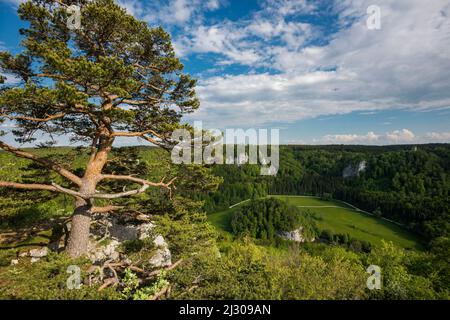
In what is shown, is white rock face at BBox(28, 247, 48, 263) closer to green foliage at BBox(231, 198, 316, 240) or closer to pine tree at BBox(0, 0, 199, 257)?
pine tree at BBox(0, 0, 199, 257)

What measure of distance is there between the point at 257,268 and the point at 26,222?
516 inches

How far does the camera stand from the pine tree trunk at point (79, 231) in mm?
9352

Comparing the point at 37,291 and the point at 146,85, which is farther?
the point at 146,85

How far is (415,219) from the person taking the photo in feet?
280

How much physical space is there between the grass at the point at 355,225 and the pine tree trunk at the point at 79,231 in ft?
244

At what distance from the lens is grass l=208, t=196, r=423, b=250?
7262 cm

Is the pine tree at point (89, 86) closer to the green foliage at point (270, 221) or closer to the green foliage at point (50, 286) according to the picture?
the green foliage at point (50, 286)

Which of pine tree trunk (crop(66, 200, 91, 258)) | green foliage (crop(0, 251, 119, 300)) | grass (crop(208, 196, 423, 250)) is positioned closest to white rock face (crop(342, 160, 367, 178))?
grass (crop(208, 196, 423, 250))

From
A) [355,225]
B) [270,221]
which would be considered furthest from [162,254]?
[355,225]

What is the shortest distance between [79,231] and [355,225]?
94433mm

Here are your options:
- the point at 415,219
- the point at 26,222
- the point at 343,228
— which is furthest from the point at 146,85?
the point at 415,219

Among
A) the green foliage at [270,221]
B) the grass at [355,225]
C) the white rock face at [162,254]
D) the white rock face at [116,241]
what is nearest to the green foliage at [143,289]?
the white rock face at [116,241]

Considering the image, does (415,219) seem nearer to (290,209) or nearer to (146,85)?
(290,209)

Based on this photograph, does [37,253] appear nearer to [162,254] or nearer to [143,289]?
[162,254]
